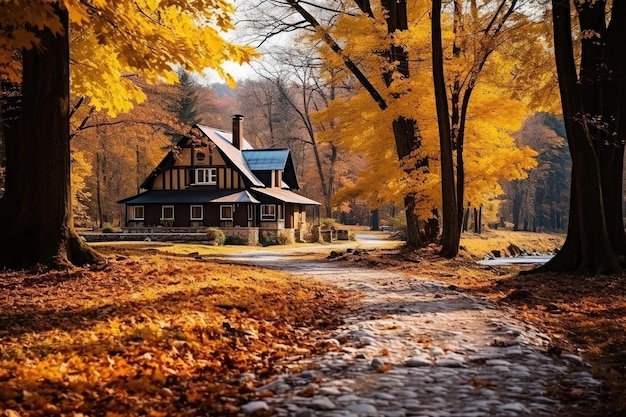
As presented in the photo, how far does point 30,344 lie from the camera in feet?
14.6

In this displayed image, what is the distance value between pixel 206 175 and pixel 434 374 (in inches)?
1364

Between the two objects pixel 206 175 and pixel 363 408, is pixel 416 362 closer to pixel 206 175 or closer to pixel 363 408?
pixel 363 408

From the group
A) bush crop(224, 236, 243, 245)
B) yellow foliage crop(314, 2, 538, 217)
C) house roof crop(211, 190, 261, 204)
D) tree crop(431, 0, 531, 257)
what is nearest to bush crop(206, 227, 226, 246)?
bush crop(224, 236, 243, 245)

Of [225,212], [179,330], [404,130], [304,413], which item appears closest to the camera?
[304,413]

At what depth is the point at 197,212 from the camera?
36.3m

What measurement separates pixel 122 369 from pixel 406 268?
989 centimetres

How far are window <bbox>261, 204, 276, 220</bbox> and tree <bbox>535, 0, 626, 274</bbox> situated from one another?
2783 centimetres

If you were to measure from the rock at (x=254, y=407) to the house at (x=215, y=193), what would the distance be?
29.8 meters

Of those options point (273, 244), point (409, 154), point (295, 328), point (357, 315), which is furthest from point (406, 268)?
point (273, 244)

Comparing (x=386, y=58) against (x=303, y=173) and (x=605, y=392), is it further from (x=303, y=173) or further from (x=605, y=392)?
(x=303, y=173)

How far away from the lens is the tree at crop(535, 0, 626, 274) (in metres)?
10.2

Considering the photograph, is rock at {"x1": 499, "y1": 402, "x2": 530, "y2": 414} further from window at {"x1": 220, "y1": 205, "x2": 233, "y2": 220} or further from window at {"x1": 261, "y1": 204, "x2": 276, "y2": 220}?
window at {"x1": 261, "y1": 204, "x2": 276, "y2": 220}

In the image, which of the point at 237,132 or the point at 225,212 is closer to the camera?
the point at 225,212

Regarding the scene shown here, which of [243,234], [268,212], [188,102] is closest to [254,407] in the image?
[243,234]
